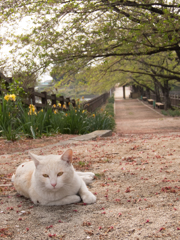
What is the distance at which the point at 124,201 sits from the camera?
2.92m

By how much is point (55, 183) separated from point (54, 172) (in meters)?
0.12

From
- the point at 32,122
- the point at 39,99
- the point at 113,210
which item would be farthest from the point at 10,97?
the point at 113,210

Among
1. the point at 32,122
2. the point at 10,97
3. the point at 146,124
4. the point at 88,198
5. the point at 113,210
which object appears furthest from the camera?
the point at 146,124

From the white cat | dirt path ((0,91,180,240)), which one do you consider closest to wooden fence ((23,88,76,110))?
dirt path ((0,91,180,240))

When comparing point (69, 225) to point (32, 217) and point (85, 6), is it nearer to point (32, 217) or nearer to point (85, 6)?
point (32, 217)

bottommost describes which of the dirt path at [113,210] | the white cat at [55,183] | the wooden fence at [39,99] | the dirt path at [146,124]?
the dirt path at [146,124]

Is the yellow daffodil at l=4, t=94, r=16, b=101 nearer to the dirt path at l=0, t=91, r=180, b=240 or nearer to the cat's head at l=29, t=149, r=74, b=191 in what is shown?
the dirt path at l=0, t=91, r=180, b=240

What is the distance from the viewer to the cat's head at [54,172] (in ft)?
8.54

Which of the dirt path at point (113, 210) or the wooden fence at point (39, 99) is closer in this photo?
the dirt path at point (113, 210)

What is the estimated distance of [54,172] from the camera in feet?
8.66

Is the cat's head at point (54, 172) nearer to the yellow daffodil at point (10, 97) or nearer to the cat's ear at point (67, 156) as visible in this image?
the cat's ear at point (67, 156)

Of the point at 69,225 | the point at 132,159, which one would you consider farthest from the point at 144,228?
the point at 132,159

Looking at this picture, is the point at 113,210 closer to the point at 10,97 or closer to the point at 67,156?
the point at 67,156

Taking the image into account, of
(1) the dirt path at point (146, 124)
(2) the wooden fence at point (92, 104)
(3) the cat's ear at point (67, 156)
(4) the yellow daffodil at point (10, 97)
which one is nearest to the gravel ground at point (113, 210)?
(3) the cat's ear at point (67, 156)
